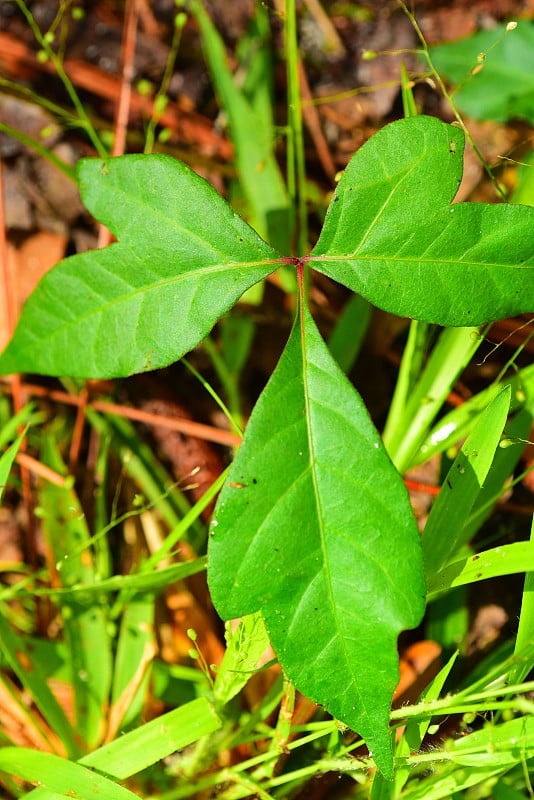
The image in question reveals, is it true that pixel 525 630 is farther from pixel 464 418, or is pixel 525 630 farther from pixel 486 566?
pixel 464 418

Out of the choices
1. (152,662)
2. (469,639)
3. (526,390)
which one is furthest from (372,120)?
(152,662)

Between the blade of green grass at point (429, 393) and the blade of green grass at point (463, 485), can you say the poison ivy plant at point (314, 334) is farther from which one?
the blade of green grass at point (429, 393)

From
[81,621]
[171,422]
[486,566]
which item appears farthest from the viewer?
[171,422]

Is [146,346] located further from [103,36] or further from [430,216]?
[103,36]

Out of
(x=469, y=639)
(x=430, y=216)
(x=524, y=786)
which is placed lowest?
(x=524, y=786)

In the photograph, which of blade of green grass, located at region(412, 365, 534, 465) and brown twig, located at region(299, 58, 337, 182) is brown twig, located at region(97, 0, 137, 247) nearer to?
brown twig, located at region(299, 58, 337, 182)

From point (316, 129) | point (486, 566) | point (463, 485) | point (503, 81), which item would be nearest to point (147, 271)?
point (463, 485)

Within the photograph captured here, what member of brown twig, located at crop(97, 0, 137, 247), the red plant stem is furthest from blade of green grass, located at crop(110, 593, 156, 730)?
brown twig, located at crop(97, 0, 137, 247)

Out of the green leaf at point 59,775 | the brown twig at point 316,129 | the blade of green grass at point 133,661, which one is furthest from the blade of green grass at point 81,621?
the brown twig at point 316,129
